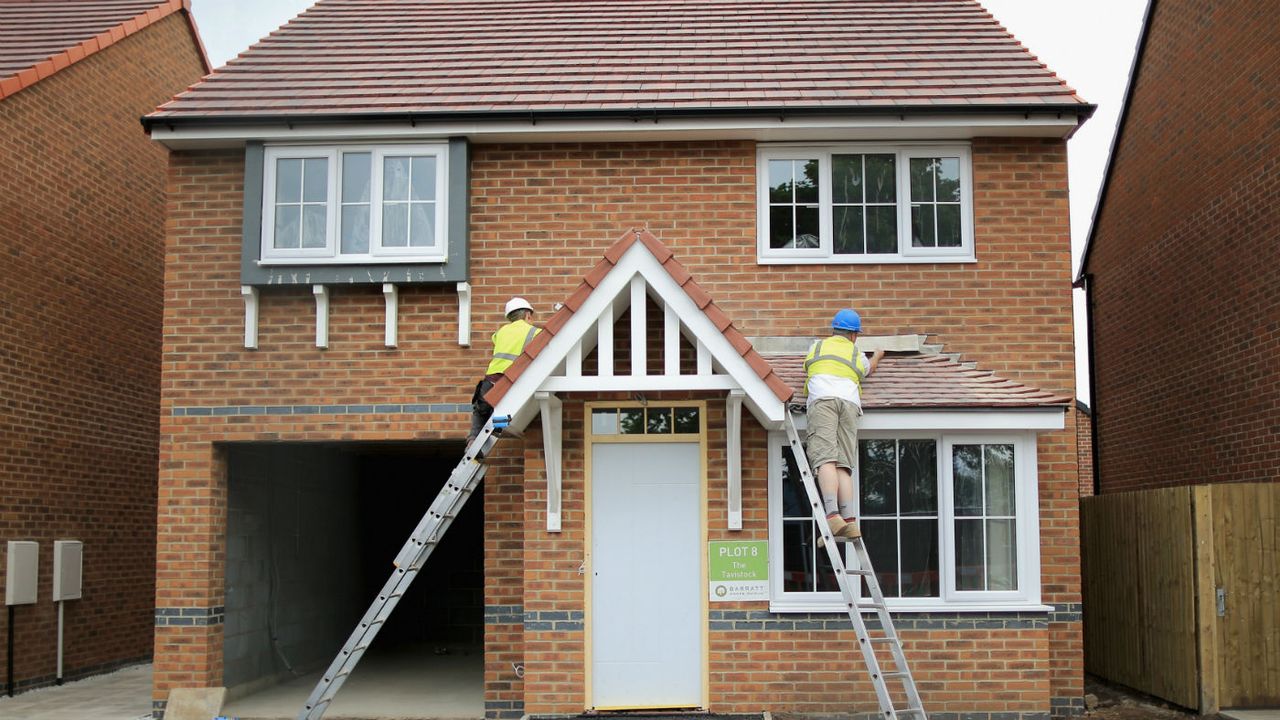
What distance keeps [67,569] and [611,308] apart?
7.50 meters

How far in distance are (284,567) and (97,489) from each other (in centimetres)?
255

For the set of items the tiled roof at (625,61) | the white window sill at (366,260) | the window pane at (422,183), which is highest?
the tiled roof at (625,61)

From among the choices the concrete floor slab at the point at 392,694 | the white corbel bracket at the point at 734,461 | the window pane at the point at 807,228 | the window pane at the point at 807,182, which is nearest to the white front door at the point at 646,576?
the white corbel bracket at the point at 734,461

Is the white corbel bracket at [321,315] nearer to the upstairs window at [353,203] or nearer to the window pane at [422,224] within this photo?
the upstairs window at [353,203]

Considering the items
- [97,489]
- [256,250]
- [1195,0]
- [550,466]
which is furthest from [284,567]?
[1195,0]

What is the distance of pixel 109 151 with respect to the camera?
14.5 metres

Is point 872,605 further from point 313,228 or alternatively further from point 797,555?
point 313,228

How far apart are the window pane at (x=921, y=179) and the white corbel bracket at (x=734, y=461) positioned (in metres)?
2.92

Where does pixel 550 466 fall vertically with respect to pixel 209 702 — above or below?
above

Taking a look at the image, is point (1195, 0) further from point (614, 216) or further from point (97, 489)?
point (97, 489)

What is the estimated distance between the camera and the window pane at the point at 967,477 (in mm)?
10508

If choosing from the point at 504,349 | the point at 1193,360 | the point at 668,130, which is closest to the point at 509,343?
the point at 504,349

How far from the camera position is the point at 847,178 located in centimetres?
1154

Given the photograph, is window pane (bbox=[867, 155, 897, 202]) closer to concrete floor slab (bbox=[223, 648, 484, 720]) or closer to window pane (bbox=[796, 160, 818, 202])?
window pane (bbox=[796, 160, 818, 202])
